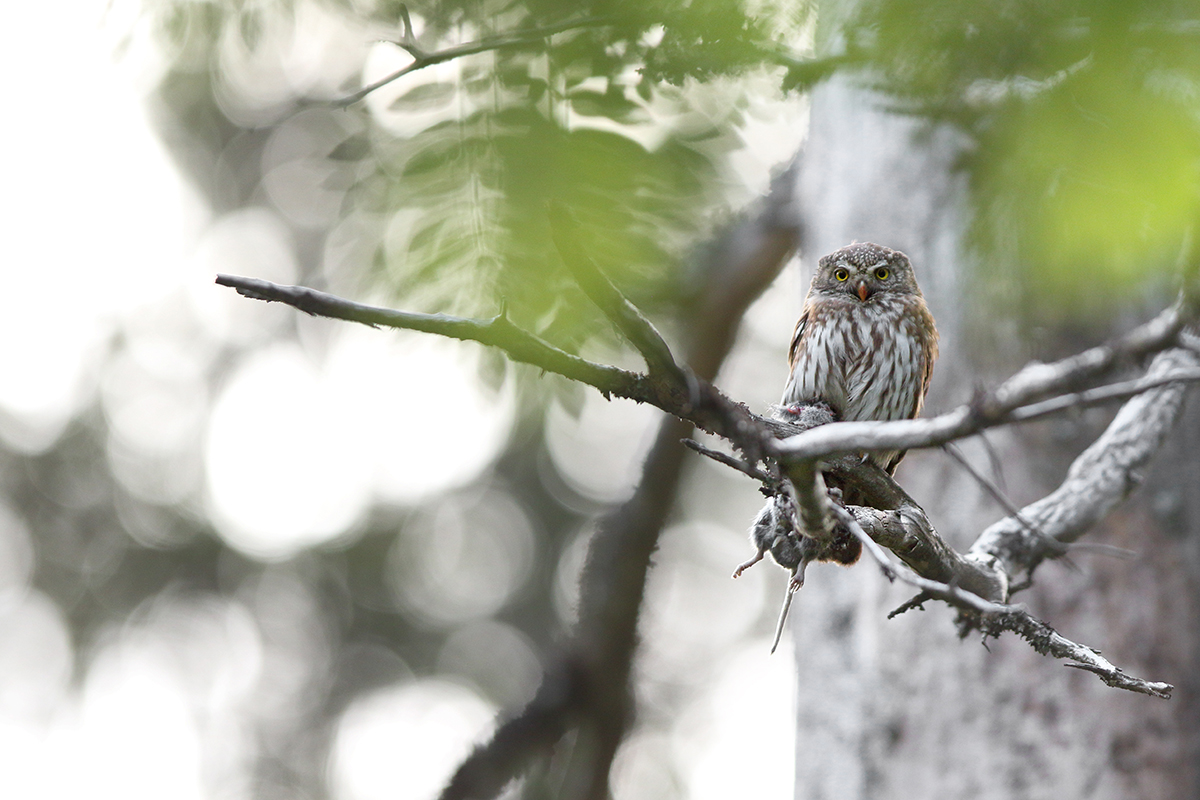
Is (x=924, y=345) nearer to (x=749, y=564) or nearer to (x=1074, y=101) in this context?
(x=749, y=564)

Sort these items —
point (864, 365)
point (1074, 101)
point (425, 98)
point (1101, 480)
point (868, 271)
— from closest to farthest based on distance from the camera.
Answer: point (1074, 101), point (425, 98), point (1101, 480), point (864, 365), point (868, 271)

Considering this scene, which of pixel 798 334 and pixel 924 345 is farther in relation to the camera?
pixel 798 334

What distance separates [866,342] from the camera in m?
3.27

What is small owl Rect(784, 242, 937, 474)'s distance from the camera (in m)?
3.22

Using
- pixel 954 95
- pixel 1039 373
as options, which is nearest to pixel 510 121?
pixel 954 95

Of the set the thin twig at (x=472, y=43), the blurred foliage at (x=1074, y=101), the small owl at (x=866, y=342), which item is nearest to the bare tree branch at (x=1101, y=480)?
the small owl at (x=866, y=342)

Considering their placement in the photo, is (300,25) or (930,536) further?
(930,536)

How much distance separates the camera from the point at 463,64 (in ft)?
3.51

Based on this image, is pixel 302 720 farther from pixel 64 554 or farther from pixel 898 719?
pixel 898 719

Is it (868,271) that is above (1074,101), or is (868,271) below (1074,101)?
above

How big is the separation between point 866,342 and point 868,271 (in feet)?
1.08

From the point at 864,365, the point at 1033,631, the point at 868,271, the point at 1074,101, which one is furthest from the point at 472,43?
the point at 868,271

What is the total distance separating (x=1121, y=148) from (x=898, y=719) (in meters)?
3.13

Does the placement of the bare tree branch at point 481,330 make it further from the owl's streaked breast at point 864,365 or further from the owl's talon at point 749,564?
the owl's streaked breast at point 864,365
